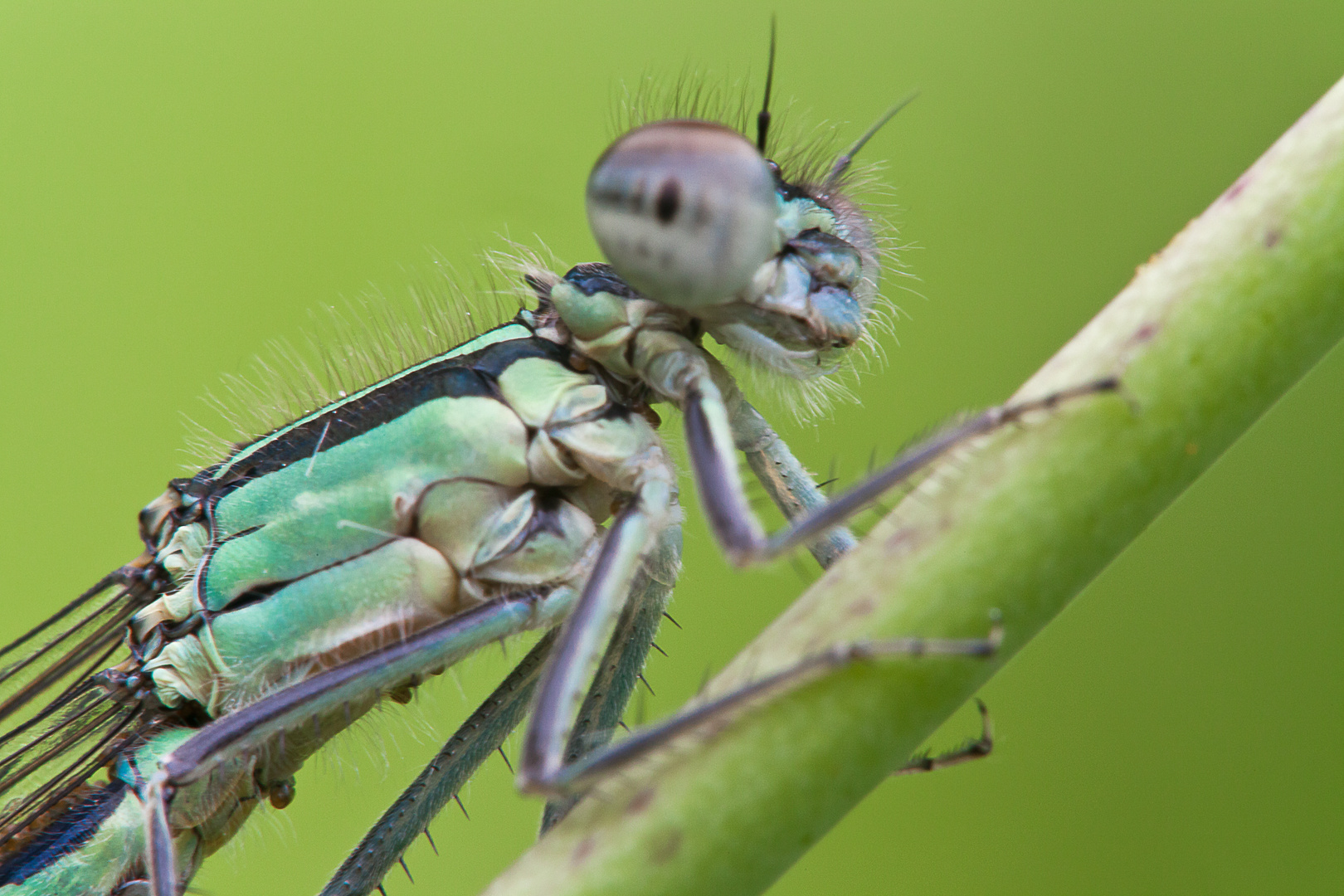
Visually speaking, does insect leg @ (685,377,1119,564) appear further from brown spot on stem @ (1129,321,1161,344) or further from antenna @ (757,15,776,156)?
antenna @ (757,15,776,156)

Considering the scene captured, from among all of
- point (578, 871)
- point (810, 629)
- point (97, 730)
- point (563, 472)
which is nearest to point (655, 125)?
point (563, 472)

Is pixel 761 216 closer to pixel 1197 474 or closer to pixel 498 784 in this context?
pixel 1197 474

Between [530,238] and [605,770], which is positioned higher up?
[530,238]

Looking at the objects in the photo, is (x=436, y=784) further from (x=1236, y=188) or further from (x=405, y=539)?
(x=1236, y=188)

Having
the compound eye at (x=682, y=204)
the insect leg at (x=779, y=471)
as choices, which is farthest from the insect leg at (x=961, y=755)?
the compound eye at (x=682, y=204)

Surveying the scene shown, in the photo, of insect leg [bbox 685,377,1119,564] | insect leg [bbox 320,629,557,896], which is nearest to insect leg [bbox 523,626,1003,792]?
insect leg [bbox 685,377,1119,564]

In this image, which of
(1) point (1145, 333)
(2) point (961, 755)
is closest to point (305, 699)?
(2) point (961, 755)
